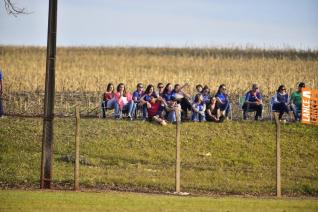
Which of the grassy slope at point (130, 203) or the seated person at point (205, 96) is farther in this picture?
the seated person at point (205, 96)

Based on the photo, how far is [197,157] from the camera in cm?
2720

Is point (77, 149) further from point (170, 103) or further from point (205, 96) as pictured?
point (205, 96)

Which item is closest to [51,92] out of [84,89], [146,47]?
[84,89]

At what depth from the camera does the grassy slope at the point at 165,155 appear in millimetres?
24297

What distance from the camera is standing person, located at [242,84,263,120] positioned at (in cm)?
3083

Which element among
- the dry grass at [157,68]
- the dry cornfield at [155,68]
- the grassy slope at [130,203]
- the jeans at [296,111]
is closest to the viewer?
the grassy slope at [130,203]

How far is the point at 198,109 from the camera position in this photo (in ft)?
Answer: 97.2

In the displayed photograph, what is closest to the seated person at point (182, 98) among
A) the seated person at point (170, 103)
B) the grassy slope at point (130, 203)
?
the seated person at point (170, 103)

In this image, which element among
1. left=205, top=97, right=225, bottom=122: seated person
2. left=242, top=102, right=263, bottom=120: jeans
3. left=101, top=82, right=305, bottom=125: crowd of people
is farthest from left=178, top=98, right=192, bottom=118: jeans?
left=242, top=102, right=263, bottom=120: jeans

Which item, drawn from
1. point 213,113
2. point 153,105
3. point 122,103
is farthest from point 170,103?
point 213,113

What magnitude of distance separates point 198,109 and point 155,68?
2906 cm

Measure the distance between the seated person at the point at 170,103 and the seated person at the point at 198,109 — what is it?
69 centimetres

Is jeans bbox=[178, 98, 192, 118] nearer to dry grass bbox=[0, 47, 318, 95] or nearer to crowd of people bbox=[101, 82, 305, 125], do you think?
crowd of people bbox=[101, 82, 305, 125]

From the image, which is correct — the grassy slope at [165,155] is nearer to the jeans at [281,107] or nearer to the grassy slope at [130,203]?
the jeans at [281,107]
